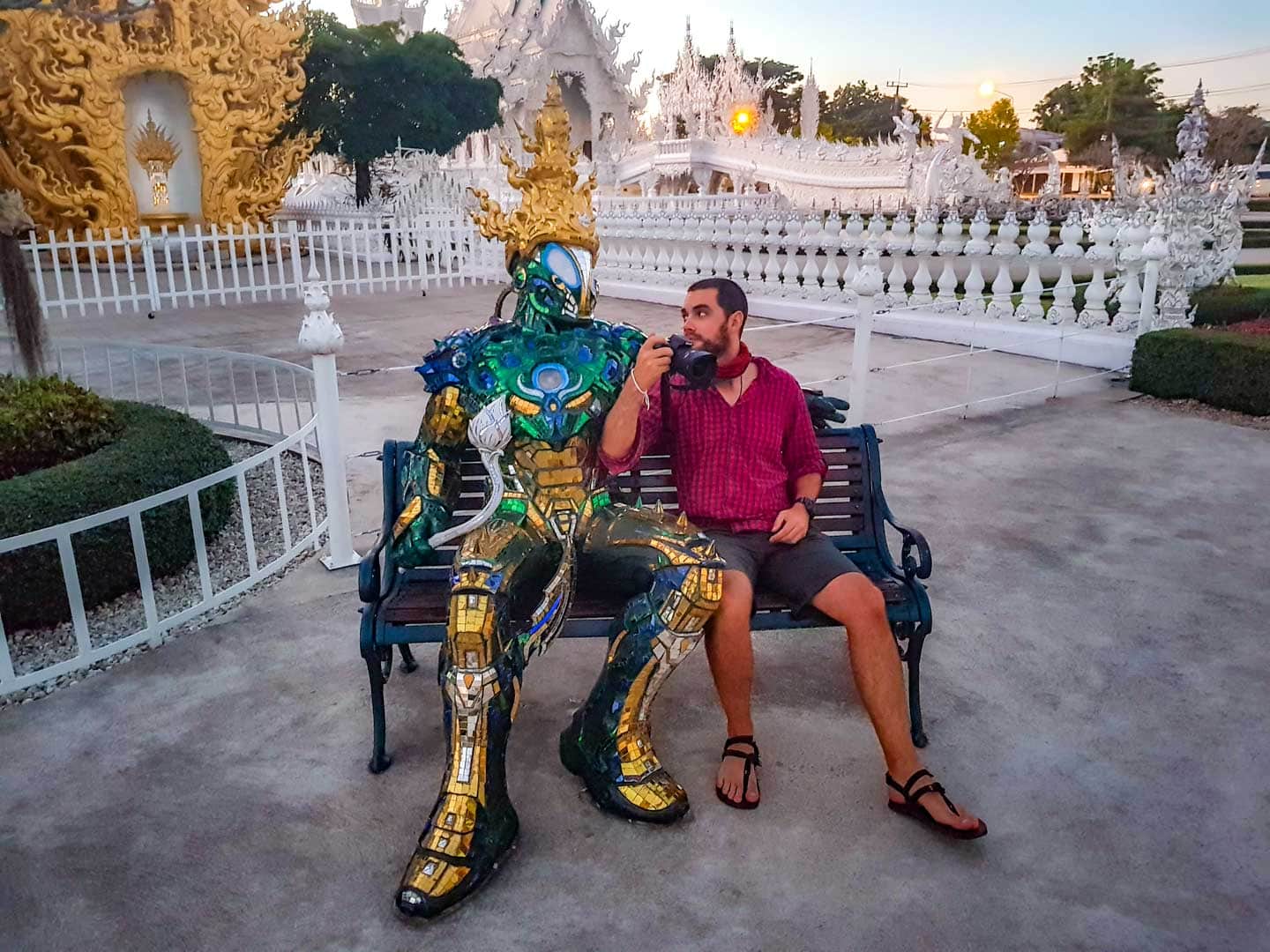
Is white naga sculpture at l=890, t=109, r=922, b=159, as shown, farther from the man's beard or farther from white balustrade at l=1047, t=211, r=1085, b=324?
the man's beard

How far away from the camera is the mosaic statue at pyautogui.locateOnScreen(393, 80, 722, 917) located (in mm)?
2707

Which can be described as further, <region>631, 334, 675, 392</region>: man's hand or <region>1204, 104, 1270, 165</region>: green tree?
<region>1204, 104, 1270, 165</region>: green tree

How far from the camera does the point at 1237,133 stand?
42906 mm

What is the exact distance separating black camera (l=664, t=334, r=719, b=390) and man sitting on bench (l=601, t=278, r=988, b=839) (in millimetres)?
46

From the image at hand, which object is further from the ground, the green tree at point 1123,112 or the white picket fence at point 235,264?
the green tree at point 1123,112

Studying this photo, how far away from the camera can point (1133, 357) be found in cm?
823

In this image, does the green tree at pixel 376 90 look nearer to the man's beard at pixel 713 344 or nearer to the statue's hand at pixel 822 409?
the statue's hand at pixel 822 409

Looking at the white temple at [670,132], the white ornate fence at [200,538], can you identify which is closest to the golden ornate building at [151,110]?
the white temple at [670,132]

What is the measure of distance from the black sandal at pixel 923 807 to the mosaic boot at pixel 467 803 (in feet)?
3.63

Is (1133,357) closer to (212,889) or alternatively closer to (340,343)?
(340,343)

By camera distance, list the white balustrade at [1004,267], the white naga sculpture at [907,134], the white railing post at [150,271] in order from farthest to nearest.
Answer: the white naga sculpture at [907,134] < the white railing post at [150,271] < the white balustrade at [1004,267]

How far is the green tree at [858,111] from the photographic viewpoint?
207 feet

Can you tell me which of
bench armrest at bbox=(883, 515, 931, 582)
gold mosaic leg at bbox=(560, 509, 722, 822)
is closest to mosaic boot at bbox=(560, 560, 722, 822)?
gold mosaic leg at bbox=(560, 509, 722, 822)

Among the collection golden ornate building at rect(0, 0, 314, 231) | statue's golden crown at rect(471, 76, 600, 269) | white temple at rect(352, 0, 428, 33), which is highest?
white temple at rect(352, 0, 428, 33)
